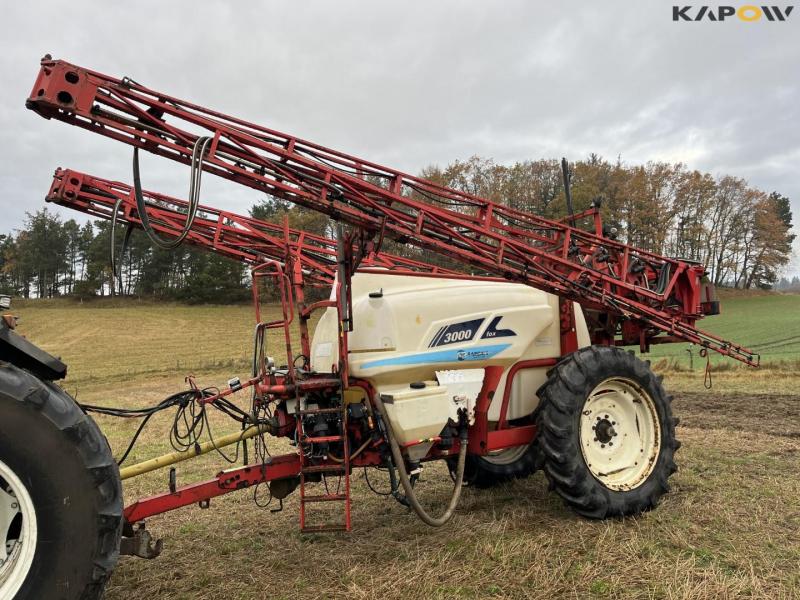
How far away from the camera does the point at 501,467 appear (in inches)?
222

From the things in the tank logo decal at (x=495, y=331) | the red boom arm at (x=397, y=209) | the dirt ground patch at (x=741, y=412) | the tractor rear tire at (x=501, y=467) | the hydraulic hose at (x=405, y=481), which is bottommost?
the dirt ground patch at (x=741, y=412)

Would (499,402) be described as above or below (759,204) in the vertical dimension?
below

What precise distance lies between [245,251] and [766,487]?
589 centimetres

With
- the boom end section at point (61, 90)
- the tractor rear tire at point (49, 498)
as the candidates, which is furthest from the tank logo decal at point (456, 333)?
the boom end section at point (61, 90)

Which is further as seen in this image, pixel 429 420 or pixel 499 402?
pixel 499 402

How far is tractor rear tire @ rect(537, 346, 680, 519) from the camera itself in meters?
4.31

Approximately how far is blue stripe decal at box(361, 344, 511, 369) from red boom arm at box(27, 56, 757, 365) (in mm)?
615

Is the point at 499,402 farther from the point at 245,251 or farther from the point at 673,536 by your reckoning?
the point at 245,251

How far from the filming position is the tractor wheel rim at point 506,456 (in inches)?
225

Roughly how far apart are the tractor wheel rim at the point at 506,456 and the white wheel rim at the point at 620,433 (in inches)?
45.4

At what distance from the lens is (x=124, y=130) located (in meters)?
3.64

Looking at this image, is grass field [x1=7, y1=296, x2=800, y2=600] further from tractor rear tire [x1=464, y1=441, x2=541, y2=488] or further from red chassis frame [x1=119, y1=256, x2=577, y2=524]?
red chassis frame [x1=119, y1=256, x2=577, y2=524]

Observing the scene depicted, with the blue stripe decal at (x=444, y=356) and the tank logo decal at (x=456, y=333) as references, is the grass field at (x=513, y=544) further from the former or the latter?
the tank logo decal at (x=456, y=333)

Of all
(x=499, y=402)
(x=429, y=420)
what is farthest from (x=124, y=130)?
(x=499, y=402)
